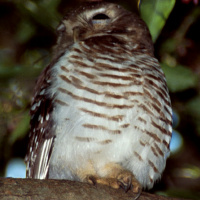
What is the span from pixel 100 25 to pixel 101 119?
94 cm

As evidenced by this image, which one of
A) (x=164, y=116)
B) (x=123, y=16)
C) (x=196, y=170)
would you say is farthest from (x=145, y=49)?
(x=196, y=170)

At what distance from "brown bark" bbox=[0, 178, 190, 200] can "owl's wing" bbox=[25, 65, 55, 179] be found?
49cm

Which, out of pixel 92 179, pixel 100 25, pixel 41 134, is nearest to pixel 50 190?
pixel 92 179

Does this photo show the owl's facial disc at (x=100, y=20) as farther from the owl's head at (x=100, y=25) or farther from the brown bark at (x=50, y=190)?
the brown bark at (x=50, y=190)

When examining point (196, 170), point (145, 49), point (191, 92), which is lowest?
point (196, 170)

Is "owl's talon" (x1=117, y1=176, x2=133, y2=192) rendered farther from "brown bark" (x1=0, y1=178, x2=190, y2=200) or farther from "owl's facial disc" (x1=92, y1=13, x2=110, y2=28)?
"owl's facial disc" (x1=92, y1=13, x2=110, y2=28)

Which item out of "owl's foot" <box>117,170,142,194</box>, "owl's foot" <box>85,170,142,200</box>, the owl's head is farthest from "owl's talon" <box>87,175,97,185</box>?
the owl's head

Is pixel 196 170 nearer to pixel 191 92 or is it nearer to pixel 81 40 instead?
pixel 191 92

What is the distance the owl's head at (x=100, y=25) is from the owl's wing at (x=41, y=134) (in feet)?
1.44

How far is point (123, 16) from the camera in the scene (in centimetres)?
316

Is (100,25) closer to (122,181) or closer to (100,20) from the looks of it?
(100,20)

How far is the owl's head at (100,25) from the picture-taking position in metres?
3.04

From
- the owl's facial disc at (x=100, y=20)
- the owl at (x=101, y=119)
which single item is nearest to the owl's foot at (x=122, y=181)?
the owl at (x=101, y=119)

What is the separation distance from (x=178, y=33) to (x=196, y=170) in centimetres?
105
